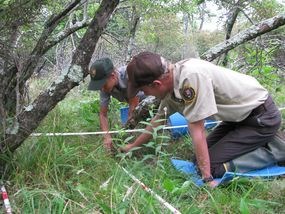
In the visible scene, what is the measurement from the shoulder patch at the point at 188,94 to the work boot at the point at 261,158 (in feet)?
2.03

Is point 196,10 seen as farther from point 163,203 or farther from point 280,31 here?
point 163,203

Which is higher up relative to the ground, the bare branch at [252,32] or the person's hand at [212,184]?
the bare branch at [252,32]

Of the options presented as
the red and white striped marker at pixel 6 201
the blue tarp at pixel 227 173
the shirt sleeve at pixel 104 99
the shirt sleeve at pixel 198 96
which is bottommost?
the blue tarp at pixel 227 173

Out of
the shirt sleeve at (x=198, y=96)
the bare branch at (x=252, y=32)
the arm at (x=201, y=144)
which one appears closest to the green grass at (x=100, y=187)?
the arm at (x=201, y=144)

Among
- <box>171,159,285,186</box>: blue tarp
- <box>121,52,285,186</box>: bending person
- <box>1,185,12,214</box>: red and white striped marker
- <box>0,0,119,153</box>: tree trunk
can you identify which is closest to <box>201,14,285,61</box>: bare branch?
<box>121,52,285,186</box>: bending person

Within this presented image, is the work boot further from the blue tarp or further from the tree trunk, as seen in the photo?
the tree trunk

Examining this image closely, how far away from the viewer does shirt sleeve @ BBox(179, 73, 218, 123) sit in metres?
2.54

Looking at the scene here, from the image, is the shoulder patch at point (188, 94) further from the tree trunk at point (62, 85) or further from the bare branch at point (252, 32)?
the bare branch at point (252, 32)

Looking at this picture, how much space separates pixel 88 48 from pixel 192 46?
14.0 metres

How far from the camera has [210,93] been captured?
2570 mm

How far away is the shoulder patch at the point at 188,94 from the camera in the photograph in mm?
2559

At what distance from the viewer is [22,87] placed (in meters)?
2.77

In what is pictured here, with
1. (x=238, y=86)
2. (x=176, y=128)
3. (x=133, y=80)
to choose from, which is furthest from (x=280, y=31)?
(x=133, y=80)

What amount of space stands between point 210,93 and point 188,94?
135 mm
